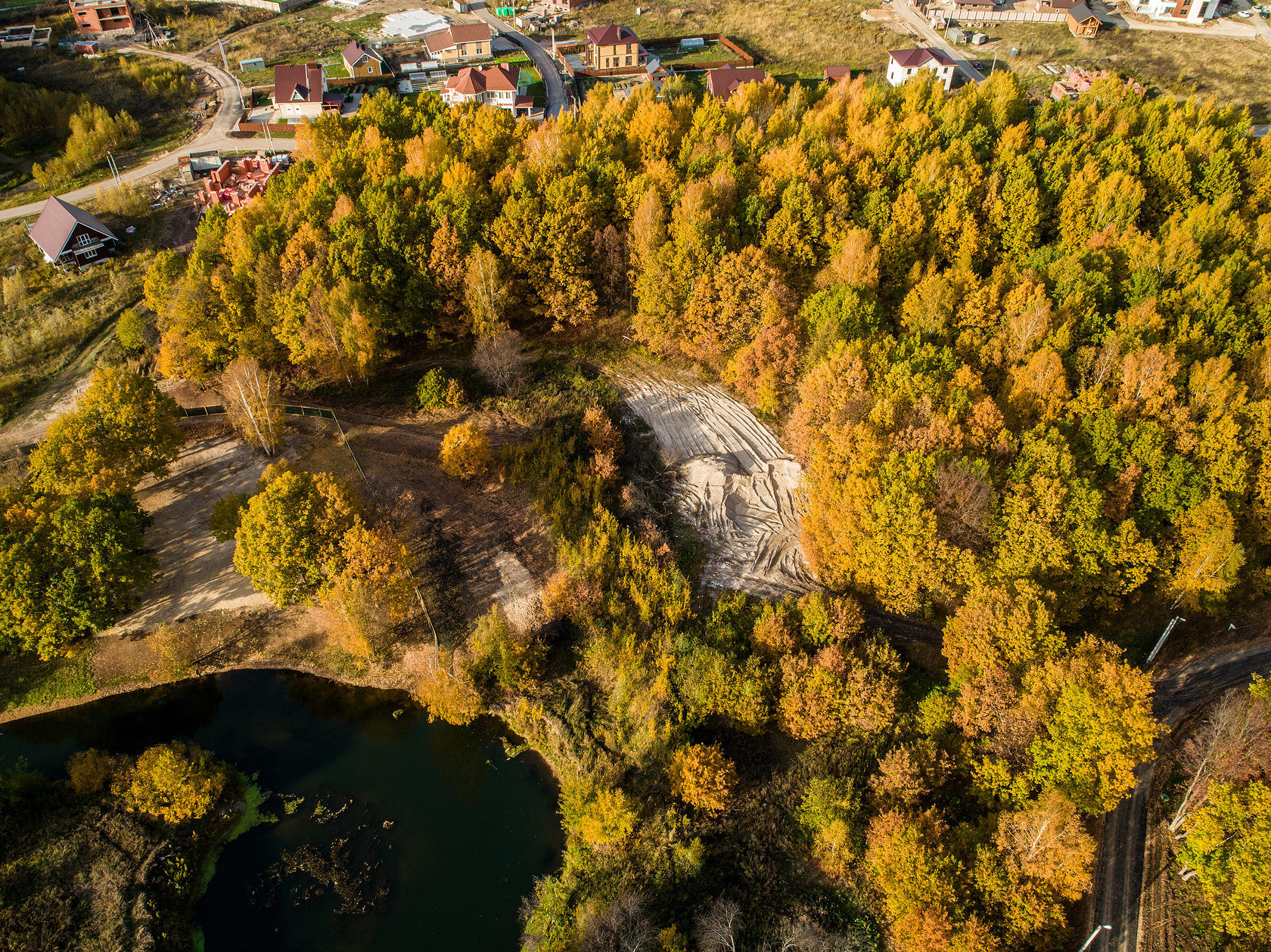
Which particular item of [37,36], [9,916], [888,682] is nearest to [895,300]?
[888,682]

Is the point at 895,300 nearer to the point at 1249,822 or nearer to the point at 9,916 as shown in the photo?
the point at 1249,822

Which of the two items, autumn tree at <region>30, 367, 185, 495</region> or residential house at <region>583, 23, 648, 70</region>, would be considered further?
residential house at <region>583, 23, 648, 70</region>

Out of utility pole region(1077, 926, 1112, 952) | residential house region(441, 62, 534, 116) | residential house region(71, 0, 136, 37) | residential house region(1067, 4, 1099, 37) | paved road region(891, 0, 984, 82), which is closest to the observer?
utility pole region(1077, 926, 1112, 952)

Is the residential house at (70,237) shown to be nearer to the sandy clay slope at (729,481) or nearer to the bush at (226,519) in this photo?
the bush at (226,519)

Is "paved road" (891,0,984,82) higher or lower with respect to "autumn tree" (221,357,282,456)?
higher

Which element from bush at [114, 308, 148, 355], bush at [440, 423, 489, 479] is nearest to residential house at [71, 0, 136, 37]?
bush at [114, 308, 148, 355]

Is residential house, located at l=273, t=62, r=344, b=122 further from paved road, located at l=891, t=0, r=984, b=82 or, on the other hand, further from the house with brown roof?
paved road, located at l=891, t=0, r=984, b=82

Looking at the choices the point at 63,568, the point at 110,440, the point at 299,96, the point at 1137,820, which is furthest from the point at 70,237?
the point at 1137,820

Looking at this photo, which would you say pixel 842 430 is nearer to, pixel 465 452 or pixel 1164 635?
pixel 1164 635
